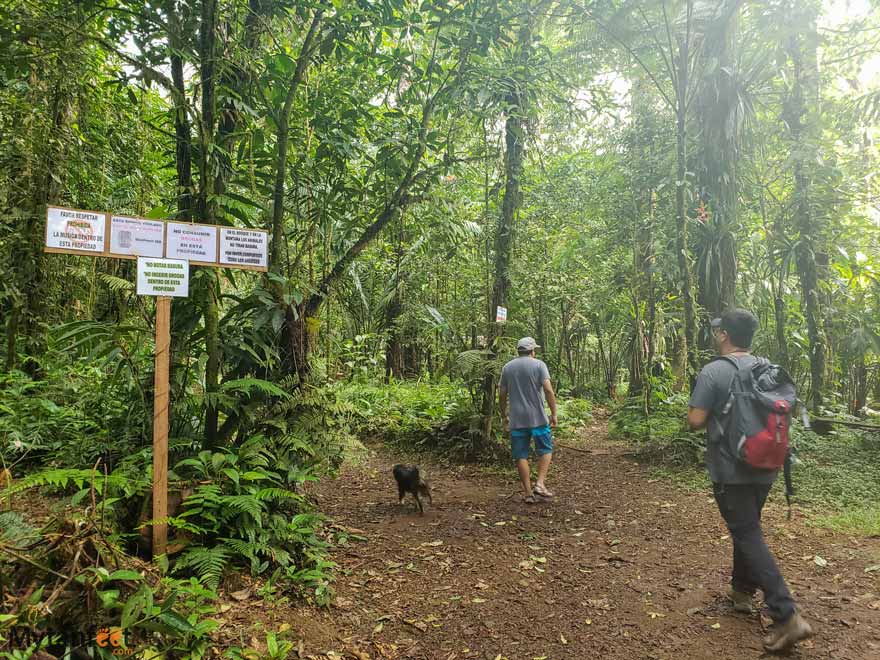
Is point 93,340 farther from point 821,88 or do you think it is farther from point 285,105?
point 821,88

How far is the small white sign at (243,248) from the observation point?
3.75 meters

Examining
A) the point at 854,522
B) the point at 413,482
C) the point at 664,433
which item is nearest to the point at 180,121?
the point at 413,482

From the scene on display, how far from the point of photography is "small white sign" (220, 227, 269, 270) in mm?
3754

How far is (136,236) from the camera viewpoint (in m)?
3.39

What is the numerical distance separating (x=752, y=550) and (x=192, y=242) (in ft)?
13.7

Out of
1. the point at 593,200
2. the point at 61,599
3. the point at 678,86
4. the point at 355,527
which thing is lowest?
the point at 355,527

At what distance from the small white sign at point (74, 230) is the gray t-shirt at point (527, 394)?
4.36 metres

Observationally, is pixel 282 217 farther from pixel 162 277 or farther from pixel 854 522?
pixel 854 522

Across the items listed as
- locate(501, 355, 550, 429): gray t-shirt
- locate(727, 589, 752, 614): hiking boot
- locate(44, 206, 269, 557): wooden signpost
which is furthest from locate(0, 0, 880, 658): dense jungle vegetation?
locate(727, 589, 752, 614): hiking boot

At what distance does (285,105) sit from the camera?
4516 millimetres

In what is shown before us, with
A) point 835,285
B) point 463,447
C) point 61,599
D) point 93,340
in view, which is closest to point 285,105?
point 93,340

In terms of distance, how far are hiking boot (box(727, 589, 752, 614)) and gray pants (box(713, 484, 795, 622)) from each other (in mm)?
25

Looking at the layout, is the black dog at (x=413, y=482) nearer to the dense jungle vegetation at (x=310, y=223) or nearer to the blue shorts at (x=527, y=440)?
the dense jungle vegetation at (x=310, y=223)

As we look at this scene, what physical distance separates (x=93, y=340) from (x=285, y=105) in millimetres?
2504
